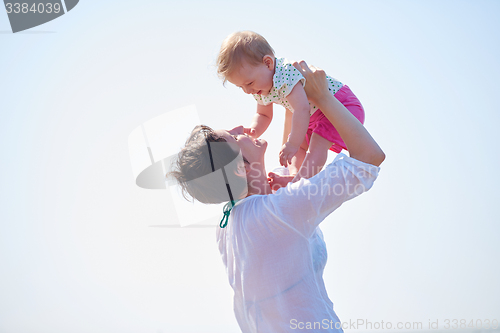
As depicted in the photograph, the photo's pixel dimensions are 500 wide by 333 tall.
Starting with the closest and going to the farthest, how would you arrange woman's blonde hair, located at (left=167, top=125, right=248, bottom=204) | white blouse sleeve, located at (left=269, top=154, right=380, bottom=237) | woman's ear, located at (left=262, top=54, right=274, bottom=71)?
white blouse sleeve, located at (left=269, top=154, right=380, bottom=237)
woman's blonde hair, located at (left=167, top=125, right=248, bottom=204)
woman's ear, located at (left=262, top=54, right=274, bottom=71)

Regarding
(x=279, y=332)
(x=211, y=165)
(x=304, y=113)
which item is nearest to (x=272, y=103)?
(x=304, y=113)

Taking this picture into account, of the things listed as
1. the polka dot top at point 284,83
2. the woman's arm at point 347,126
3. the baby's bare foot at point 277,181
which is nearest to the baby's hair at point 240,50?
the polka dot top at point 284,83

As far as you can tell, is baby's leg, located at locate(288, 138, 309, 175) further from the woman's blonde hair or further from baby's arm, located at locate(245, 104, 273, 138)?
the woman's blonde hair

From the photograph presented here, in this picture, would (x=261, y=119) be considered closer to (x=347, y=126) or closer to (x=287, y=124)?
(x=287, y=124)

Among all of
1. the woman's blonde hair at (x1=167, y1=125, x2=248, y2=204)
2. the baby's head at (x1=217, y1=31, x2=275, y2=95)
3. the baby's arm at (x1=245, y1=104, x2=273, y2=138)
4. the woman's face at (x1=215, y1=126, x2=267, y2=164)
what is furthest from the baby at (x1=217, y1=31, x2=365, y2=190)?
the woman's blonde hair at (x1=167, y1=125, x2=248, y2=204)

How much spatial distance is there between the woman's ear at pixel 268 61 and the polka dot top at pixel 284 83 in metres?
0.03

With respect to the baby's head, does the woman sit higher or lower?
lower

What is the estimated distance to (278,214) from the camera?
1.37 metres

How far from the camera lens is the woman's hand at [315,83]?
167cm

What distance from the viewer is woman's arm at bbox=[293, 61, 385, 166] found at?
143 cm

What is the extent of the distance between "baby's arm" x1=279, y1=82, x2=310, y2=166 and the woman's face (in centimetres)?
12

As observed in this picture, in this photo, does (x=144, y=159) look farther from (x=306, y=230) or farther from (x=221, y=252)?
(x=306, y=230)

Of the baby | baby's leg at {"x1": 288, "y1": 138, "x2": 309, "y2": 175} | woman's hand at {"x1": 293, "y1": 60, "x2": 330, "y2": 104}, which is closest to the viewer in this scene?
woman's hand at {"x1": 293, "y1": 60, "x2": 330, "y2": 104}

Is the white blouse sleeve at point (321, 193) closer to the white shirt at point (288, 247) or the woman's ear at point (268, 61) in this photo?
the white shirt at point (288, 247)
